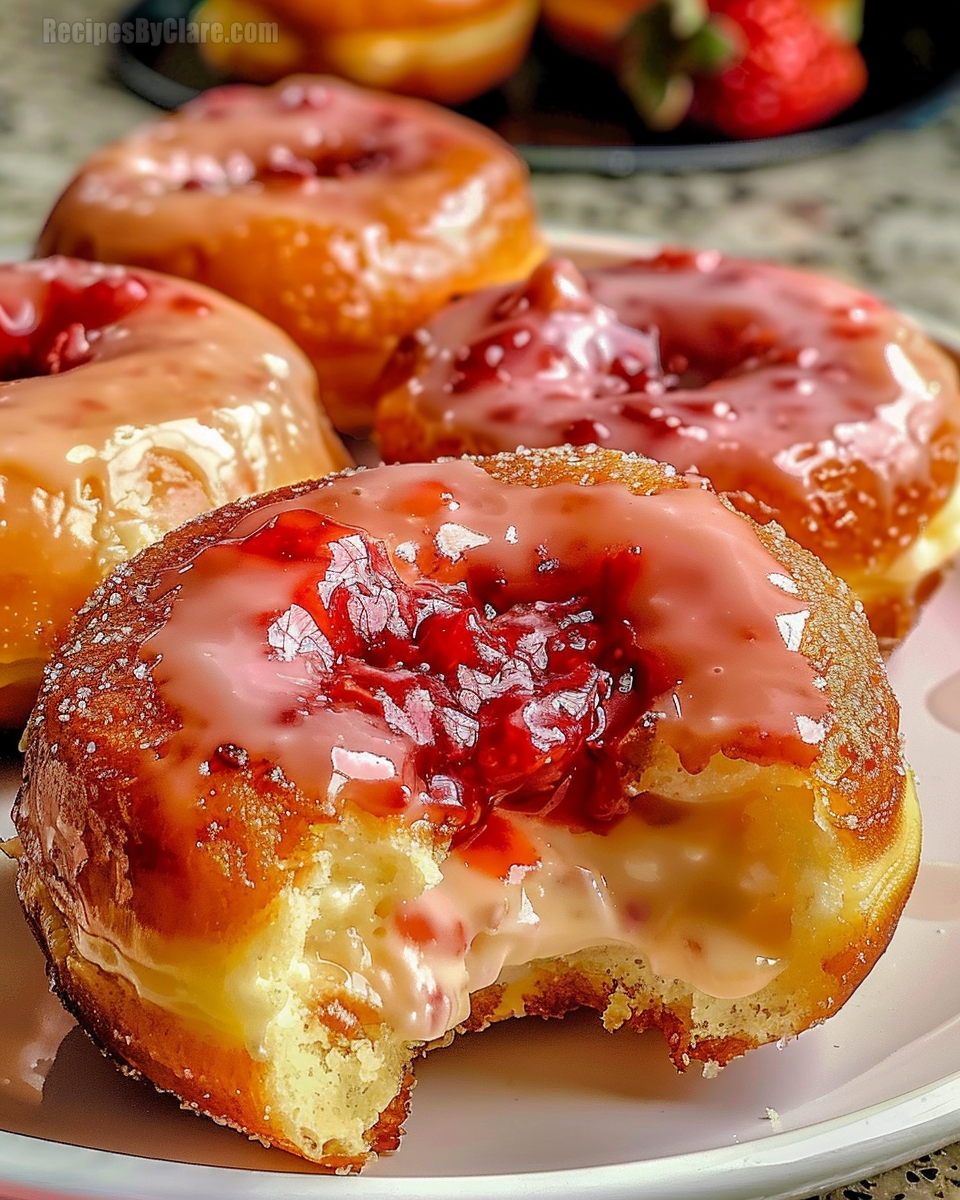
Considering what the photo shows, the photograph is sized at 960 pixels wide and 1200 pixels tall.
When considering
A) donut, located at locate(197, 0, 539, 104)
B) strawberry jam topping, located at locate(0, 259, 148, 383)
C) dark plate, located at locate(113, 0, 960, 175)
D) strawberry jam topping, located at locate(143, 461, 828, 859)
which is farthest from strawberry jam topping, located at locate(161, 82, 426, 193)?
strawberry jam topping, located at locate(143, 461, 828, 859)

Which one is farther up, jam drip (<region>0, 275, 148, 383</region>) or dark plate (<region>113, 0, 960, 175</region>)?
jam drip (<region>0, 275, 148, 383</region>)

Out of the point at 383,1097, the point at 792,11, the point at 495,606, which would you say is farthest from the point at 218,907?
the point at 792,11

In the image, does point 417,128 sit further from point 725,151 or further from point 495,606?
point 495,606

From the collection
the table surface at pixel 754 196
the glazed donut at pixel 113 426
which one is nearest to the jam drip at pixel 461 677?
the glazed donut at pixel 113 426

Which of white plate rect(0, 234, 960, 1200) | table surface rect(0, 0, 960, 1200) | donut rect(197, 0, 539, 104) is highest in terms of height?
white plate rect(0, 234, 960, 1200)

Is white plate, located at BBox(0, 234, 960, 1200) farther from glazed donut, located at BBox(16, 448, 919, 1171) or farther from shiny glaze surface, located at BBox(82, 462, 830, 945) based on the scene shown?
shiny glaze surface, located at BBox(82, 462, 830, 945)

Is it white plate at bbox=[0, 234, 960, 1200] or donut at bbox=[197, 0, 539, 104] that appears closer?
white plate at bbox=[0, 234, 960, 1200]

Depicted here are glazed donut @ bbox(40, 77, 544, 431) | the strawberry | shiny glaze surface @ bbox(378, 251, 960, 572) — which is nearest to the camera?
shiny glaze surface @ bbox(378, 251, 960, 572)
